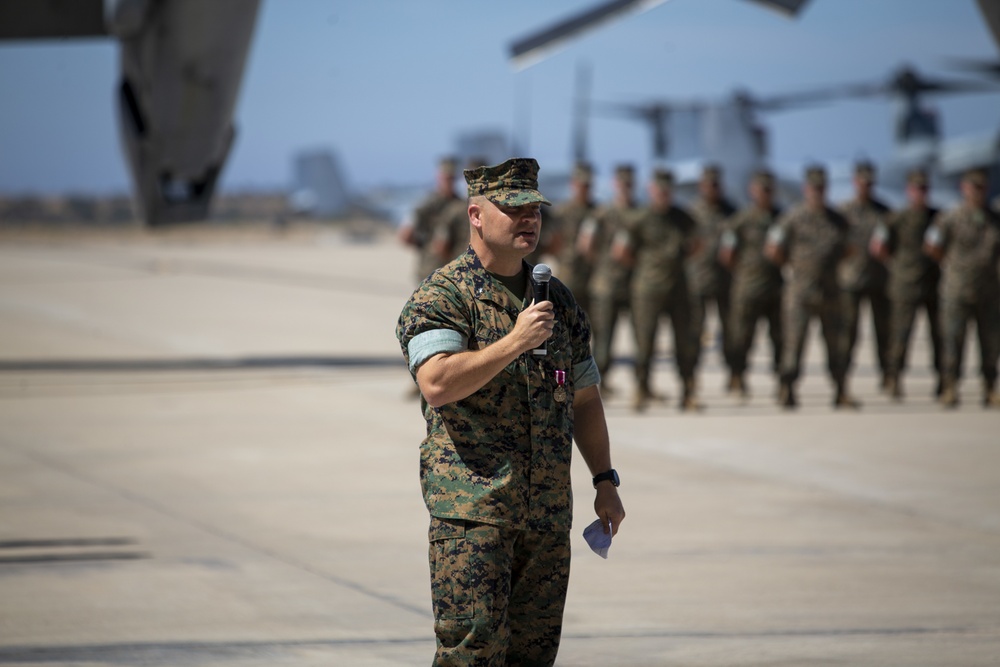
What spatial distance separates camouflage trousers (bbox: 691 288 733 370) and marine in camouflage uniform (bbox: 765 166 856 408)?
0.70 m

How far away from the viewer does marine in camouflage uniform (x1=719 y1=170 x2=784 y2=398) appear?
1113 centimetres

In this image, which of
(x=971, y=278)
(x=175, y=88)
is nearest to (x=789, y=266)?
(x=971, y=278)

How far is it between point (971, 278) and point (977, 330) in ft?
1.42

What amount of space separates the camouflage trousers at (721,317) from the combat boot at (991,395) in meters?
2.01

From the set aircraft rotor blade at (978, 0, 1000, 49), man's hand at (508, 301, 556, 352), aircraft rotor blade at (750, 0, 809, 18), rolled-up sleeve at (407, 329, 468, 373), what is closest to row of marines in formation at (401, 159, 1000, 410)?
aircraft rotor blade at (750, 0, 809, 18)

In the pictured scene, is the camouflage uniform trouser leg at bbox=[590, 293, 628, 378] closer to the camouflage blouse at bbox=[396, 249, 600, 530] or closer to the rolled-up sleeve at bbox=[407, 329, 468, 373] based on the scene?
the camouflage blouse at bbox=[396, 249, 600, 530]

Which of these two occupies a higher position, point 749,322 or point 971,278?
point 971,278

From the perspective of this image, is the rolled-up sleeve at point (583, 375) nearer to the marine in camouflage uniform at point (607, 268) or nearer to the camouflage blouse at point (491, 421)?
the camouflage blouse at point (491, 421)

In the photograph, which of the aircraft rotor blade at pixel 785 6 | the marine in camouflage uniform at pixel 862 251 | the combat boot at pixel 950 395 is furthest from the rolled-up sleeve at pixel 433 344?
the combat boot at pixel 950 395

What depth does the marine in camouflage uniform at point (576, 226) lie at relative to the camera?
11.6 meters

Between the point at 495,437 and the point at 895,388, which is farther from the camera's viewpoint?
the point at 895,388

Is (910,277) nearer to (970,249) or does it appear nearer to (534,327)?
(970,249)

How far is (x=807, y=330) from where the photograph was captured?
421 inches

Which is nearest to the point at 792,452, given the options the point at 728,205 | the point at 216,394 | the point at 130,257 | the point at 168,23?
the point at 728,205
